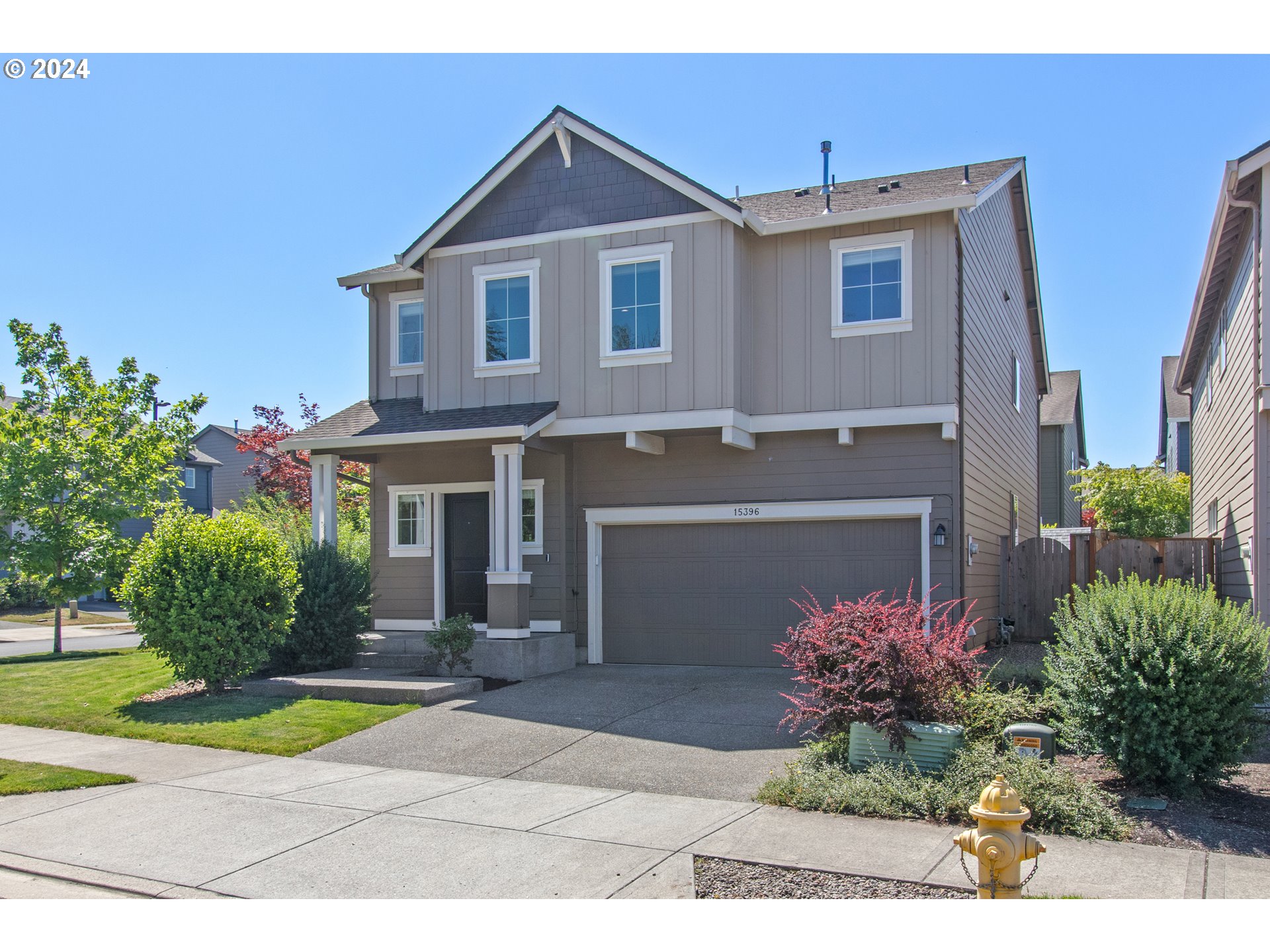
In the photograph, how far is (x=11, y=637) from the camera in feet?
81.3

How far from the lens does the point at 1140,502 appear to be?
27000 millimetres

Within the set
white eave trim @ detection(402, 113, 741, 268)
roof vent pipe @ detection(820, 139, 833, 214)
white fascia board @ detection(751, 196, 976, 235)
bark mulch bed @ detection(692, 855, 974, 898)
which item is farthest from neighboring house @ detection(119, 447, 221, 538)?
bark mulch bed @ detection(692, 855, 974, 898)

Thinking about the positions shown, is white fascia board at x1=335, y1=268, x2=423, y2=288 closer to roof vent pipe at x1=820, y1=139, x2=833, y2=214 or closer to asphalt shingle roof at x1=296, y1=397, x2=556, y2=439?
asphalt shingle roof at x1=296, y1=397, x2=556, y2=439

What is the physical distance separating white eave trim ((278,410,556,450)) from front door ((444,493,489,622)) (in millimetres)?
1604

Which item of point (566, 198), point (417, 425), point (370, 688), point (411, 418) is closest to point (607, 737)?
point (370, 688)

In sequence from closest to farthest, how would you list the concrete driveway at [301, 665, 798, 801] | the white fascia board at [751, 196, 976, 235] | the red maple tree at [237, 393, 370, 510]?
1. the concrete driveway at [301, 665, 798, 801]
2. the white fascia board at [751, 196, 976, 235]
3. the red maple tree at [237, 393, 370, 510]

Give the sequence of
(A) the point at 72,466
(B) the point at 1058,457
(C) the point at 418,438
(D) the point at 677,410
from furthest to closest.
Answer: (B) the point at 1058,457 → (A) the point at 72,466 → (C) the point at 418,438 → (D) the point at 677,410

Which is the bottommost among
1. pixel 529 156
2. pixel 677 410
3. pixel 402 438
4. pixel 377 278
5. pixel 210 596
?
pixel 210 596

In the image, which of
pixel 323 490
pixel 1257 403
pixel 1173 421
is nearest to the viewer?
pixel 1257 403

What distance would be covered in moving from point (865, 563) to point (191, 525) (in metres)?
8.29

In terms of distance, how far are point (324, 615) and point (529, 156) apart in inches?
265

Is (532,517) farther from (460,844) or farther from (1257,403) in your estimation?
(1257,403)

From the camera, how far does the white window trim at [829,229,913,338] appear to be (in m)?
12.7

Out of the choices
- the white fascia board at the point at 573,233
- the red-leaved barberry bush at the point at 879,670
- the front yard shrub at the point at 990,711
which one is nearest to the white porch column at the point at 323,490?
the white fascia board at the point at 573,233
